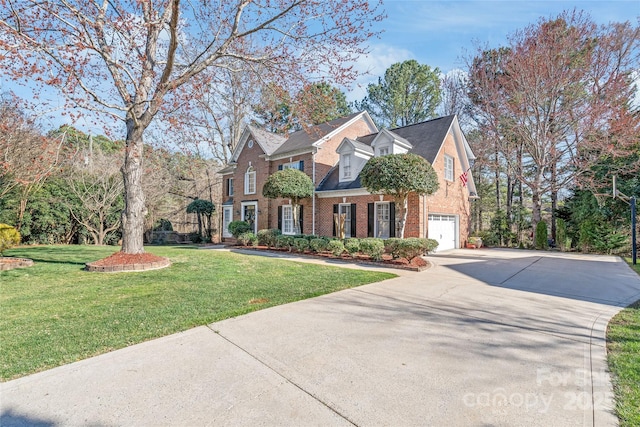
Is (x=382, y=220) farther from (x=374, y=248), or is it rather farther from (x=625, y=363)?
(x=625, y=363)

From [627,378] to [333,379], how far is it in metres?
2.72

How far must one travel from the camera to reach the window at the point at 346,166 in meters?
15.3

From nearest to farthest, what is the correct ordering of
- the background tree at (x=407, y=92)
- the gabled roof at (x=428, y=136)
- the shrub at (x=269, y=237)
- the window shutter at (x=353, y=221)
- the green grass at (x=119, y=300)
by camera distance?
the green grass at (x=119, y=300), the gabled roof at (x=428, y=136), the window shutter at (x=353, y=221), the shrub at (x=269, y=237), the background tree at (x=407, y=92)

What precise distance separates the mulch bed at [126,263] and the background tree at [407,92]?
852 inches

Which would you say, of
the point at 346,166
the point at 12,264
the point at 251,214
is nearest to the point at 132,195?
the point at 12,264

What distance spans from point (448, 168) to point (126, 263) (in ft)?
46.9

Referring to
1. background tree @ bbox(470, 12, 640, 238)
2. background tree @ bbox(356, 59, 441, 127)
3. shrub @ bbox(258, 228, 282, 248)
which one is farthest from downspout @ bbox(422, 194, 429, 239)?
background tree @ bbox(356, 59, 441, 127)

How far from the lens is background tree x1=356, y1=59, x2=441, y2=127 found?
23.7 m

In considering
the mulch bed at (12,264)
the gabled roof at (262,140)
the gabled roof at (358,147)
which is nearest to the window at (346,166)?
the gabled roof at (358,147)

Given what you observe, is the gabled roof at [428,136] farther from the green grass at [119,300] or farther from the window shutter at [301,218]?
the green grass at [119,300]

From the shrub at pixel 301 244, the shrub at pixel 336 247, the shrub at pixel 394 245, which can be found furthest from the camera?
the shrub at pixel 301 244

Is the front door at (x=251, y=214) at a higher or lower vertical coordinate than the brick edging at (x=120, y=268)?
higher

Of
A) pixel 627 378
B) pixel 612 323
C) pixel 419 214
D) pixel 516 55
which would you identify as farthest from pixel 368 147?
pixel 627 378

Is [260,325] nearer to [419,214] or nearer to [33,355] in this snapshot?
[33,355]
